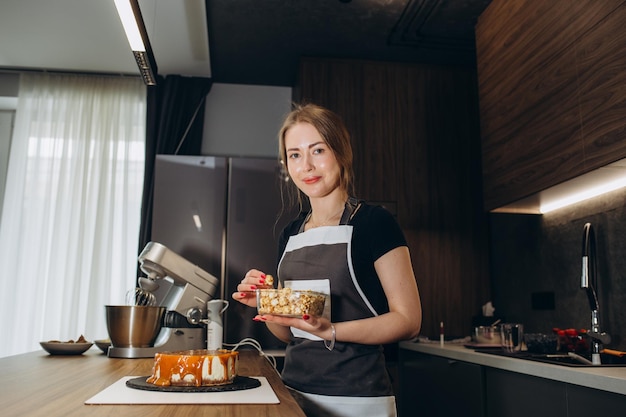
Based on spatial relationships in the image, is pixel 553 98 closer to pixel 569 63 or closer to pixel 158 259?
pixel 569 63

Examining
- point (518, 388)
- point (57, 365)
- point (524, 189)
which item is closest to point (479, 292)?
point (524, 189)

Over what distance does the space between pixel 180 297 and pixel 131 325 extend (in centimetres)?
22

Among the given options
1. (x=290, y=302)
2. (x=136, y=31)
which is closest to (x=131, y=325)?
(x=290, y=302)

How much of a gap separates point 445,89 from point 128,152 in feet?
6.95

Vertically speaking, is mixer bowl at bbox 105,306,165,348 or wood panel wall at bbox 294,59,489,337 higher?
wood panel wall at bbox 294,59,489,337

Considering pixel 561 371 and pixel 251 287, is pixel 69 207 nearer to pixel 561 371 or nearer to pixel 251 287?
pixel 251 287

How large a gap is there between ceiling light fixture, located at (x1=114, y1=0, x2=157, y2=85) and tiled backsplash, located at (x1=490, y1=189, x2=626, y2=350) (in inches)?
77.6

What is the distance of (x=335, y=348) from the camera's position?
1.21 meters

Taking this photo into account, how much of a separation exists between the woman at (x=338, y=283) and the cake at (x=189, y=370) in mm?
127

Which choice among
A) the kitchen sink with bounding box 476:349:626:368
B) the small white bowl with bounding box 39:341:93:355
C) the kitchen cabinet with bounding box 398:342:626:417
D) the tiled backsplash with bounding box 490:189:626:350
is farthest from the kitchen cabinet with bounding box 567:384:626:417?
A: the small white bowl with bounding box 39:341:93:355

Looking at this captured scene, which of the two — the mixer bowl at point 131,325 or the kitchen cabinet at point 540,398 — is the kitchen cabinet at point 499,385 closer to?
the kitchen cabinet at point 540,398

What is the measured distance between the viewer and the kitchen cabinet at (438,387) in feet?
6.90

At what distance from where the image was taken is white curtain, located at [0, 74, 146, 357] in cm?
348

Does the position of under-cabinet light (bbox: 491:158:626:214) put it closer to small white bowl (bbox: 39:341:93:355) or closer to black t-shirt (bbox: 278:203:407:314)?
black t-shirt (bbox: 278:203:407:314)
